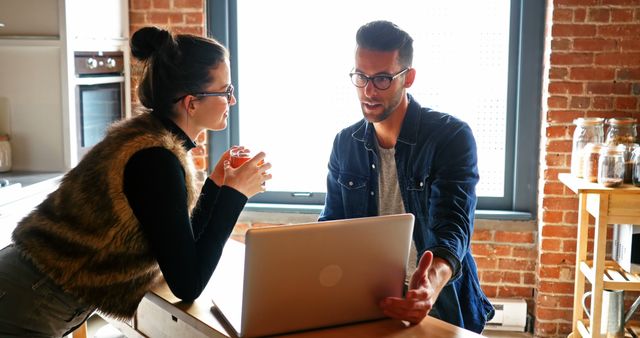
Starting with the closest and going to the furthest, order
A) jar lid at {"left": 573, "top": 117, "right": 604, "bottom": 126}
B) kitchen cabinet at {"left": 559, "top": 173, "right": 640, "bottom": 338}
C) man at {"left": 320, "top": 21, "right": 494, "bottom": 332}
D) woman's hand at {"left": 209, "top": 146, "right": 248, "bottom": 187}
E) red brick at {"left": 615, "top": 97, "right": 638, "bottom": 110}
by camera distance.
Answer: woman's hand at {"left": 209, "top": 146, "right": 248, "bottom": 187}
man at {"left": 320, "top": 21, "right": 494, "bottom": 332}
kitchen cabinet at {"left": 559, "top": 173, "right": 640, "bottom": 338}
jar lid at {"left": 573, "top": 117, "right": 604, "bottom": 126}
red brick at {"left": 615, "top": 97, "right": 638, "bottom": 110}

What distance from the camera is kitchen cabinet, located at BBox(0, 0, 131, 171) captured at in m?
3.81

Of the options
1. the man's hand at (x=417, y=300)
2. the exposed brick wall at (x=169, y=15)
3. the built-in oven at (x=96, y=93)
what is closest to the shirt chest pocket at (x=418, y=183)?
the man's hand at (x=417, y=300)

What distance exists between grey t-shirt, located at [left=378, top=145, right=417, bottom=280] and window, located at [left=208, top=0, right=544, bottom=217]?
2036mm

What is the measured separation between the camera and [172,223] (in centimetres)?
190

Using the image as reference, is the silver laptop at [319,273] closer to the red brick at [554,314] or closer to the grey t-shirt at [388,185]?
the grey t-shirt at [388,185]

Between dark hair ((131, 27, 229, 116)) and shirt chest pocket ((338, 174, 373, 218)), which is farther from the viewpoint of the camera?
shirt chest pocket ((338, 174, 373, 218))

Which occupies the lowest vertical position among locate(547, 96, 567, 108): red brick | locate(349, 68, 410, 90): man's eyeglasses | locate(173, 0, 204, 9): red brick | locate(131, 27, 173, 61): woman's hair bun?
locate(547, 96, 567, 108): red brick

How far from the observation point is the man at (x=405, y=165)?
236 cm

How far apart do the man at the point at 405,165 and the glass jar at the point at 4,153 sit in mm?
1956

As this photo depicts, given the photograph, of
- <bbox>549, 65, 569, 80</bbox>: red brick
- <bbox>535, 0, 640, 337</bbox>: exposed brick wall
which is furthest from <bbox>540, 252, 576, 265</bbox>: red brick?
<bbox>549, 65, 569, 80</bbox>: red brick

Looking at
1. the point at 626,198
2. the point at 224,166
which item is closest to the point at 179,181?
the point at 224,166

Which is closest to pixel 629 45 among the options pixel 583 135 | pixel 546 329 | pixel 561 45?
pixel 561 45

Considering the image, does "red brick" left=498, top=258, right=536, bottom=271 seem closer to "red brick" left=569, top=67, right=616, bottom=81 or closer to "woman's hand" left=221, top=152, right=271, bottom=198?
"red brick" left=569, top=67, right=616, bottom=81

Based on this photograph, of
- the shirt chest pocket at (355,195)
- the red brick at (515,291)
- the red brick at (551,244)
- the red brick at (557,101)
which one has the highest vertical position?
the red brick at (557,101)
